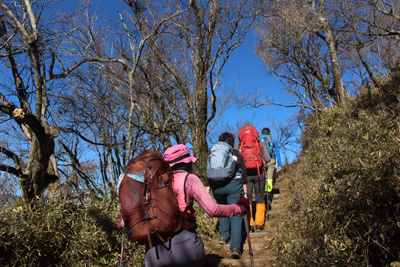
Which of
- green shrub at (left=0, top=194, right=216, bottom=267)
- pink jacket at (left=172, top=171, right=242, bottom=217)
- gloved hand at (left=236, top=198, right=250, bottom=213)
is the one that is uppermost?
pink jacket at (left=172, top=171, right=242, bottom=217)

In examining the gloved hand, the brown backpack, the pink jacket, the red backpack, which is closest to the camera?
the brown backpack

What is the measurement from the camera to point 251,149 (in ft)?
20.4

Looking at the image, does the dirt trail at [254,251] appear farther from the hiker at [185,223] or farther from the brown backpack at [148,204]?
the brown backpack at [148,204]

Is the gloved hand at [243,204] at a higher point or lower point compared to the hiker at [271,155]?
lower

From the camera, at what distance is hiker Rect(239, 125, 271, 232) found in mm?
6152

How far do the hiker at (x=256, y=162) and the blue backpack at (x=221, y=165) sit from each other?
128 cm

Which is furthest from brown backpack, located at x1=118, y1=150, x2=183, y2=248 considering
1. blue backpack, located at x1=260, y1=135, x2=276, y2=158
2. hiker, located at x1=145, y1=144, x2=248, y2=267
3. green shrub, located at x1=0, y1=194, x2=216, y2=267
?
blue backpack, located at x1=260, y1=135, x2=276, y2=158

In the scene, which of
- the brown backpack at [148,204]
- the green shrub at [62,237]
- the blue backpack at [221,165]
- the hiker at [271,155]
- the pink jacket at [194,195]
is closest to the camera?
the brown backpack at [148,204]

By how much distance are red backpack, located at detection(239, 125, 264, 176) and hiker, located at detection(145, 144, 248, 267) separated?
352 cm

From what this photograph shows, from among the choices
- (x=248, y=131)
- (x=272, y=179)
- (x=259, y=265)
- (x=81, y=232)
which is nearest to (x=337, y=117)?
(x=272, y=179)

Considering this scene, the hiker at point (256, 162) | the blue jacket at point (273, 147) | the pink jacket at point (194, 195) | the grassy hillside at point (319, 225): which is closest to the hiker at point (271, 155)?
the blue jacket at point (273, 147)

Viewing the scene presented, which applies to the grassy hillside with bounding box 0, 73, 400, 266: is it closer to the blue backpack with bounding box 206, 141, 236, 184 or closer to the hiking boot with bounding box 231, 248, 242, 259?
the hiking boot with bounding box 231, 248, 242, 259

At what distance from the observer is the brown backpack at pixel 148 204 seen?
2223 mm

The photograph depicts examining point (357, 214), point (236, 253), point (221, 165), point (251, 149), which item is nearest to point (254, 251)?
point (236, 253)
